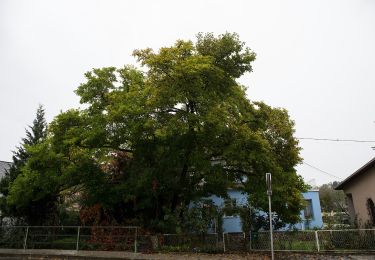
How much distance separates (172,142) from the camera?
15781 millimetres

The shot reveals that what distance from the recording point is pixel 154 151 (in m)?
16.6

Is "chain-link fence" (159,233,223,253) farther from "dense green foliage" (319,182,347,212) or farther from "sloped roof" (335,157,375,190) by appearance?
"dense green foliage" (319,182,347,212)

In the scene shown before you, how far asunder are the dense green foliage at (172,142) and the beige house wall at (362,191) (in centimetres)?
493

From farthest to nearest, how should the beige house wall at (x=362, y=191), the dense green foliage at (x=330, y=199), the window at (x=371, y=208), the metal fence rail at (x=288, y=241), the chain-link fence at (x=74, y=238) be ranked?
the dense green foliage at (x=330, y=199)
the window at (x=371, y=208)
the beige house wall at (x=362, y=191)
the chain-link fence at (x=74, y=238)
the metal fence rail at (x=288, y=241)

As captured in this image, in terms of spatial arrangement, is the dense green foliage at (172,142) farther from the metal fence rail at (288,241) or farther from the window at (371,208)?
the window at (371,208)

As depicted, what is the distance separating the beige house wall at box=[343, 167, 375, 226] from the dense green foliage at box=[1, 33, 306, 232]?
4.93 m

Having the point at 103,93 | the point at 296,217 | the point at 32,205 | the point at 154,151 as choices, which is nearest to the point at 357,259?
the point at 296,217

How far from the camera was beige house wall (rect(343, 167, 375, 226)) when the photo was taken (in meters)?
18.3

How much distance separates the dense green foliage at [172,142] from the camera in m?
14.3

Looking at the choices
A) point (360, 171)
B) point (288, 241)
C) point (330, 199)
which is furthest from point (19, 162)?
point (330, 199)

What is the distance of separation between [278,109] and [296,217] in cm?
598

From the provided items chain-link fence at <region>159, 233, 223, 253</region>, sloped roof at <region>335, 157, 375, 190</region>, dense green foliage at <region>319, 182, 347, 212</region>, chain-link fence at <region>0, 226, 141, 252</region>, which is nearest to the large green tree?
chain-link fence at <region>0, 226, 141, 252</region>

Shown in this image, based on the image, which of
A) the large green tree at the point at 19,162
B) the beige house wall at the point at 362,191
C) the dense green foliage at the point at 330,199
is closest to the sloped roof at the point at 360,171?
the beige house wall at the point at 362,191

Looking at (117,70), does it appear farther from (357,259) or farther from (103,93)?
(357,259)
